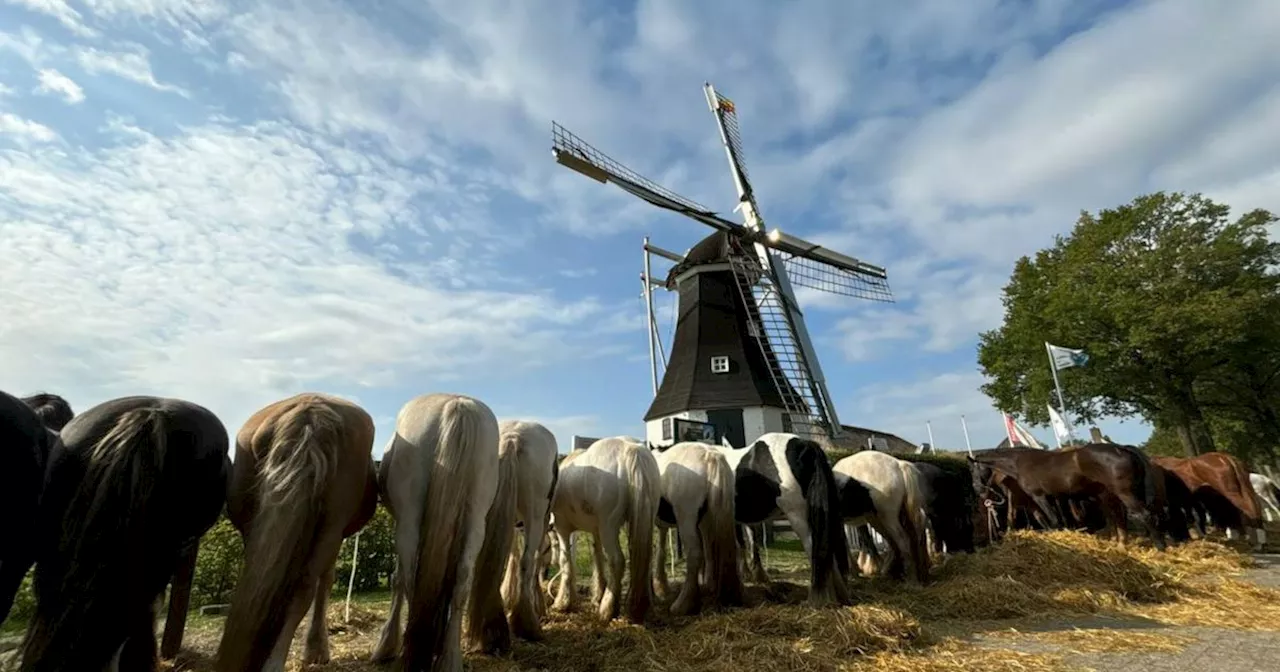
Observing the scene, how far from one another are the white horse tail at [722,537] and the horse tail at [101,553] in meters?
4.86

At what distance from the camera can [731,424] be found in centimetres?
2186

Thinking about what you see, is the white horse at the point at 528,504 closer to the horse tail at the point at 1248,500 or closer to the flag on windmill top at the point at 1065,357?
the horse tail at the point at 1248,500

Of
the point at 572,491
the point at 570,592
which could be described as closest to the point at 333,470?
the point at 572,491

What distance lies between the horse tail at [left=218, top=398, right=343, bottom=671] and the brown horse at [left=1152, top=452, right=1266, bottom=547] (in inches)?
597

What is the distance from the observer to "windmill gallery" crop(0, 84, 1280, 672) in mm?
2654

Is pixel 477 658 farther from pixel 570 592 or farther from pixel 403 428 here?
pixel 570 592

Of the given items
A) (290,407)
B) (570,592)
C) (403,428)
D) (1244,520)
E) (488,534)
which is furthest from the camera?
(1244,520)

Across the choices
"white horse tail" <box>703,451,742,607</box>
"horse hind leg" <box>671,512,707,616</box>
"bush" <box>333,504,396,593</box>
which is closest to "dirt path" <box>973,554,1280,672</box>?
"white horse tail" <box>703,451,742,607</box>

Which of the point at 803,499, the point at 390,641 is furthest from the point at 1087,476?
the point at 390,641

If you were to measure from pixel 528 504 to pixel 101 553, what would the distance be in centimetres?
291

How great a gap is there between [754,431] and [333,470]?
765 inches

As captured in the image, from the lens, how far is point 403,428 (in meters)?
3.88

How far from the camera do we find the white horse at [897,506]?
24.5 ft

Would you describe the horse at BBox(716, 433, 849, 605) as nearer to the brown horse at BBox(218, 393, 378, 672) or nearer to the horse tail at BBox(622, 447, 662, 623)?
the horse tail at BBox(622, 447, 662, 623)
